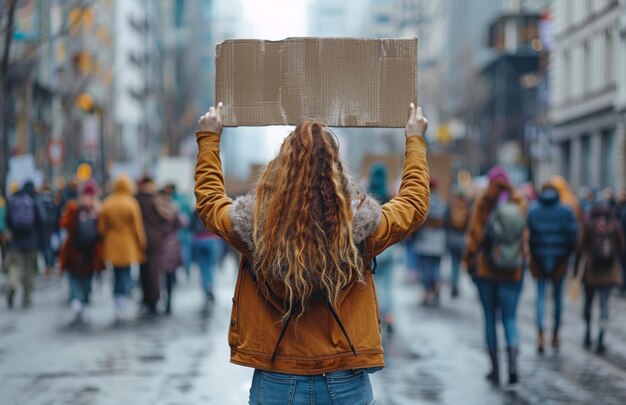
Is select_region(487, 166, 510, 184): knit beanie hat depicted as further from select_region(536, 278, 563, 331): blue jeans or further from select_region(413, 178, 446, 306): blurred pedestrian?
select_region(413, 178, 446, 306): blurred pedestrian

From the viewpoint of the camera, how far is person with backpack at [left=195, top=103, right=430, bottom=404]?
4238 millimetres

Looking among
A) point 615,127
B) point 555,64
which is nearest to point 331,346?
point 615,127

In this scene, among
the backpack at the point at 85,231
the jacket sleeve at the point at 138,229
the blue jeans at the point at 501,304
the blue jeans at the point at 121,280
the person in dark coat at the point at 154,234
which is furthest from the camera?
the person in dark coat at the point at 154,234

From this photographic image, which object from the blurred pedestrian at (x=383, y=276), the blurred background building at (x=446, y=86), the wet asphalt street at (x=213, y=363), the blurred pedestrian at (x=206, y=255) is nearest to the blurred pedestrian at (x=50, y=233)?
the blurred background building at (x=446, y=86)

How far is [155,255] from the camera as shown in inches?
650

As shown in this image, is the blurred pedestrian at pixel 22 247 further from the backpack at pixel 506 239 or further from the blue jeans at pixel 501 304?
the backpack at pixel 506 239

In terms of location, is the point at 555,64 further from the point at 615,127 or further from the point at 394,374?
the point at 394,374

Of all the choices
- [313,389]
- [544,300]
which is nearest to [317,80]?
[313,389]

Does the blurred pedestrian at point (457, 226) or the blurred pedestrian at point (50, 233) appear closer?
the blurred pedestrian at point (457, 226)

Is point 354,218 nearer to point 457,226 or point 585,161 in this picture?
point 457,226

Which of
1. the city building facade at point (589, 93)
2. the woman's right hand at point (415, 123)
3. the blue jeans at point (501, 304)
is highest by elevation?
the city building facade at point (589, 93)

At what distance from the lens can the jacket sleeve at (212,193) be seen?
443 centimetres

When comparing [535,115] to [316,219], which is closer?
[316,219]

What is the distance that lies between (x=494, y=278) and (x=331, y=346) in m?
6.23
